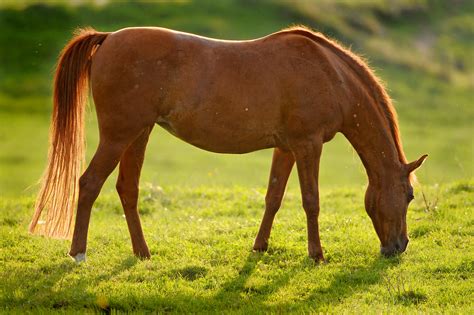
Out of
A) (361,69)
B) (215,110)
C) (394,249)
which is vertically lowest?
(394,249)

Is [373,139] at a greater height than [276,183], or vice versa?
[373,139]

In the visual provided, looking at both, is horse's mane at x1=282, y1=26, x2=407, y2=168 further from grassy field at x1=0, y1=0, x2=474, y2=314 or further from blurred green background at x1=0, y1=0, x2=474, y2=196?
blurred green background at x1=0, y1=0, x2=474, y2=196

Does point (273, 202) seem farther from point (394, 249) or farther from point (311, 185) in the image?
point (394, 249)

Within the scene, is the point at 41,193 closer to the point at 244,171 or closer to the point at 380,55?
the point at 244,171

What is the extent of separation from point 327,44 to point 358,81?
22.8 inches

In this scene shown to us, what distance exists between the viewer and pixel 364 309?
6344 millimetres

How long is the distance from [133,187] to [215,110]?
140cm

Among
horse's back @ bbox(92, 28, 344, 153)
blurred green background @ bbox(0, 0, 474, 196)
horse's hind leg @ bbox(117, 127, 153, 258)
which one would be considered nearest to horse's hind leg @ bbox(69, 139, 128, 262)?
horse's back @ bbox(92, 28, 344, 153)

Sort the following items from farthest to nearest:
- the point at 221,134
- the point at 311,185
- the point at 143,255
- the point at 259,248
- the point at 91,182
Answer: the point at 259,248 < the point at 143,255 < the point at 311,185 < the point at 221,134 < the point at 91,182

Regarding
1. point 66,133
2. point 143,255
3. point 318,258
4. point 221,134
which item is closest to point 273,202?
point 318,258

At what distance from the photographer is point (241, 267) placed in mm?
7629

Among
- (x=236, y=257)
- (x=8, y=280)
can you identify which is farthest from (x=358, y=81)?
(x=8, y=280)

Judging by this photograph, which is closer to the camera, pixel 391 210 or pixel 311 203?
pixel 311 203

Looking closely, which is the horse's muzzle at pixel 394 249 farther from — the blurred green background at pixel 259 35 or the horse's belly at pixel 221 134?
the blurred green background at pixel 259 35
